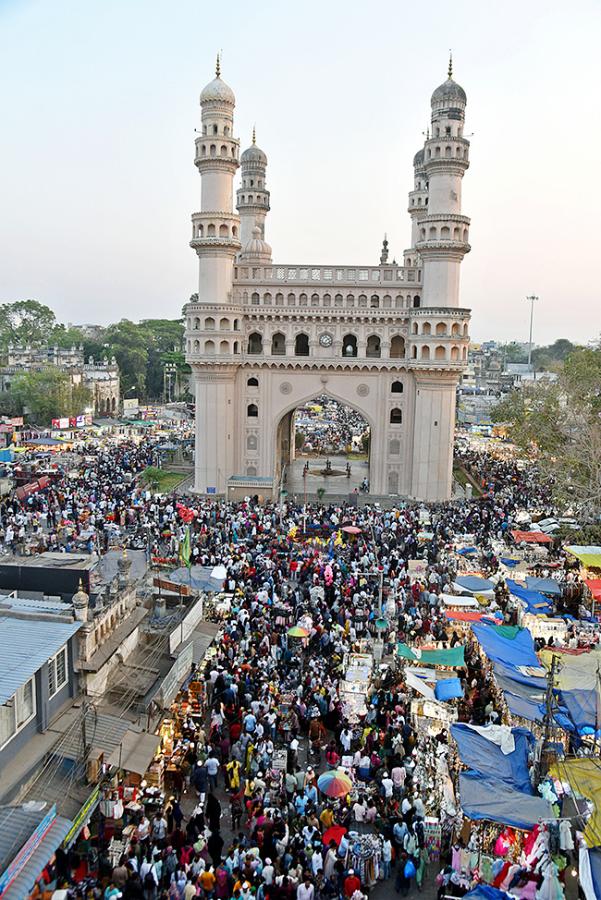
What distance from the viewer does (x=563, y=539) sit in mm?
27469

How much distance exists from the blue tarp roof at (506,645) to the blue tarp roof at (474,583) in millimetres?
3729

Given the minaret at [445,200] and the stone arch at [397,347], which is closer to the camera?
the minaret at [445,200]

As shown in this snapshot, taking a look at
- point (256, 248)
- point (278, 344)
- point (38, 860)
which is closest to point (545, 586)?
point (38, 860)

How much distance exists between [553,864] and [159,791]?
19.6 ft

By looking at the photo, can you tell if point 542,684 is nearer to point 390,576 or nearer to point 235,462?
point 390,576

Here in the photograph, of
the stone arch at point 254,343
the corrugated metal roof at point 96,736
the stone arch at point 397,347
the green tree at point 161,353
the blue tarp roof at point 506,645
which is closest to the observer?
the corrugated metal roof at point 96,736

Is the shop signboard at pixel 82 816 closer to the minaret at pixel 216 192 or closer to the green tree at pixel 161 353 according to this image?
the minaret at pixel 216 192

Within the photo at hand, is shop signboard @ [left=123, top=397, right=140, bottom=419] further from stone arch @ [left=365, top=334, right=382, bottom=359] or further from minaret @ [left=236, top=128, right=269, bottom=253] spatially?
stone arch @ [left=365, top=334, right=382, bottom=359]

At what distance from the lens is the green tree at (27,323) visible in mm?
98000

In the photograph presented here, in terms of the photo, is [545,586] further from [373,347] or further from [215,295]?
[215,295]

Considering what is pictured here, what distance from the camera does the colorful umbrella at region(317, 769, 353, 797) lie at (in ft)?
38.0

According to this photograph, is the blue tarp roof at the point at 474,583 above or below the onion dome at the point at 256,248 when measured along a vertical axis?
below

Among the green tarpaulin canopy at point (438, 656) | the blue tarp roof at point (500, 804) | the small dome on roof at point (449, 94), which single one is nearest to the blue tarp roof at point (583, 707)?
the green tarpaulin canopy at point (438, 656)

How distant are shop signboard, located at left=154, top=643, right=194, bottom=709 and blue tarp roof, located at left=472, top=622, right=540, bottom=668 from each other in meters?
6.01
